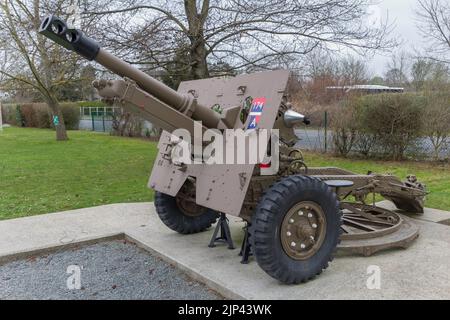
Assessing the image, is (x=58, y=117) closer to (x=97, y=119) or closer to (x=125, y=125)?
(x=125, y=125)

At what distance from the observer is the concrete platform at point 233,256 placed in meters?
3.43

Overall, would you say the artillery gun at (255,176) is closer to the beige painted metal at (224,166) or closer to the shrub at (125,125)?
the beige painted metal at (224,166)

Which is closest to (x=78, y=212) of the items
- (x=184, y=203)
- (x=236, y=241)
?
(x=184, y=203)

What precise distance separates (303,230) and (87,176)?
7284 millimetres

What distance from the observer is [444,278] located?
3.62 metres

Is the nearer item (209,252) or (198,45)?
(209,252)

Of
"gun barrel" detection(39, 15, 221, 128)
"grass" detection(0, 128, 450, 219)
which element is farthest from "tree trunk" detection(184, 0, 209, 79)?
"gun barrel" detection(39, 15, 221, 128)

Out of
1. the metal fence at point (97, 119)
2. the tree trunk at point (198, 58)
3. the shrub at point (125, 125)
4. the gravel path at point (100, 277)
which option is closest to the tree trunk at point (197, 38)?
the tree trunk at point (198, 58)

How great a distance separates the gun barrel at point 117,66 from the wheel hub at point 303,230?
1066 mm

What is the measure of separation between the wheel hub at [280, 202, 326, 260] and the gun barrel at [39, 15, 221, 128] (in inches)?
42.0

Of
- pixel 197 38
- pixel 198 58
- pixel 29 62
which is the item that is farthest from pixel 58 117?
pixel 197 38

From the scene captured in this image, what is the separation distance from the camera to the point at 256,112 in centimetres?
379
